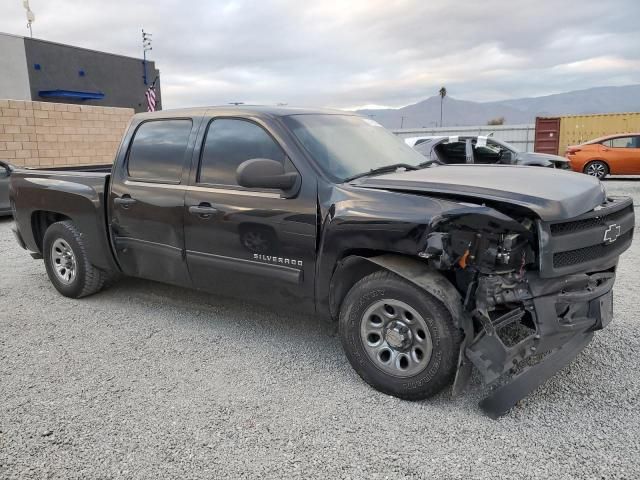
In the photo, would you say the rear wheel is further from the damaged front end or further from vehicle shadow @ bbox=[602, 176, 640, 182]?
the damaged front end

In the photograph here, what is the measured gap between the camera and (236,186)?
12.3 feet

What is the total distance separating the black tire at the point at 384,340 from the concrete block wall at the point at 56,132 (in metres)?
12.3

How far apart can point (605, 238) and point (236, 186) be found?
247cm

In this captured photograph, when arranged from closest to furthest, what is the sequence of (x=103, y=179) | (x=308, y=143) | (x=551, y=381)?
(x=551, y=381) → (x=308, y=143) → (x=103, y=179)

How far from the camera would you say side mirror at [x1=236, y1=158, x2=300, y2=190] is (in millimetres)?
3285

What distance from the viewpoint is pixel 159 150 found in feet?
14.0

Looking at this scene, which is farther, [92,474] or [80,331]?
[80,331]

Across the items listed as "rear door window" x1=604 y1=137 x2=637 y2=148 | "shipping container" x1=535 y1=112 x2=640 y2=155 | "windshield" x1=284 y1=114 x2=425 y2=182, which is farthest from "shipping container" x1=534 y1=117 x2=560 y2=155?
"windshield" x1=284 y1=114 x2=425 y2=182

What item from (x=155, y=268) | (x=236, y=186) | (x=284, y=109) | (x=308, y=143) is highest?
(x=284, y=109)

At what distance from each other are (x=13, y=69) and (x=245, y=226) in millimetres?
22890

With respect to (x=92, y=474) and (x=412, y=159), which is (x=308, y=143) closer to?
(x=412, y=159)

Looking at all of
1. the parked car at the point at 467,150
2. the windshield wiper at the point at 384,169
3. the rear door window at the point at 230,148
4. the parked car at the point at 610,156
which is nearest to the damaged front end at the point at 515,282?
the windshield wiper at the point at 384,169

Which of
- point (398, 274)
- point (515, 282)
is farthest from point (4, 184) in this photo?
point (515, 282)

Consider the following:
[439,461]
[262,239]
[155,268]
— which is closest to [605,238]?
[439,461]
